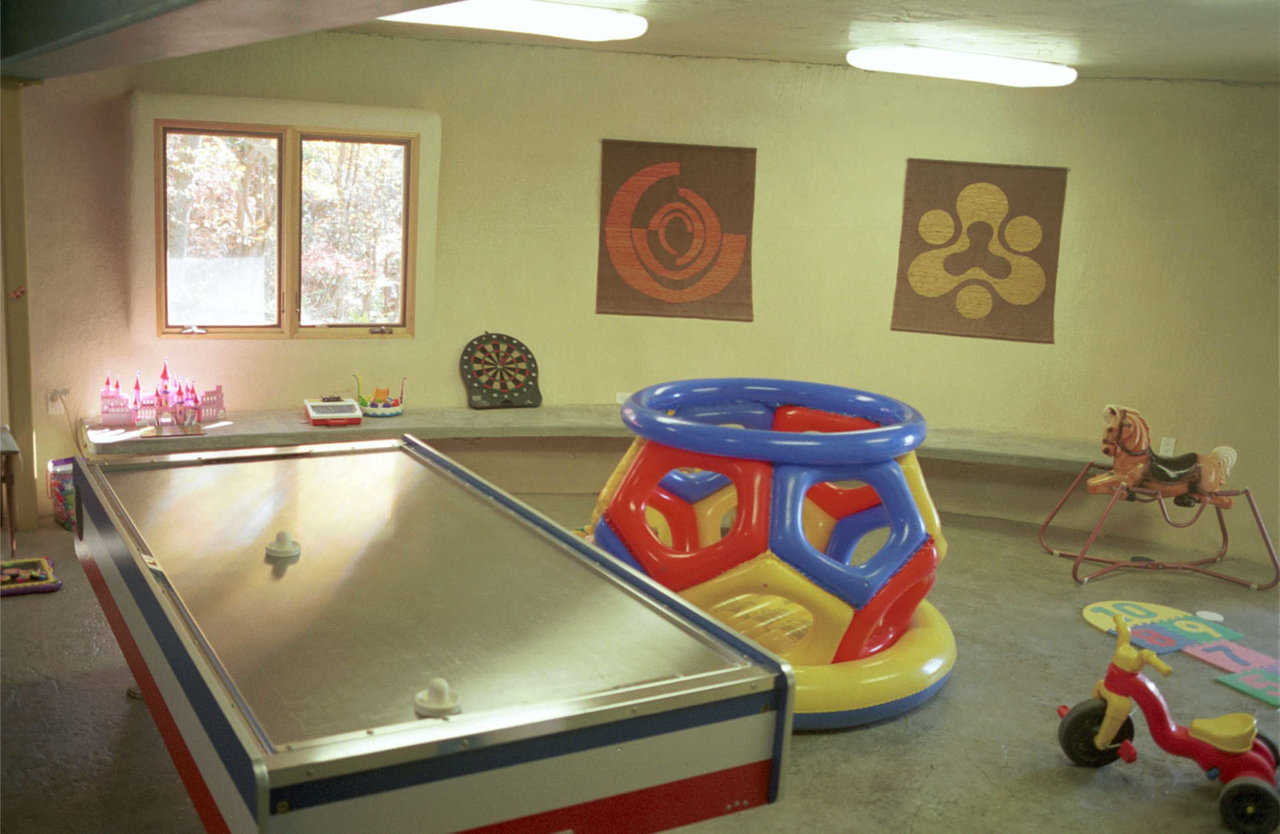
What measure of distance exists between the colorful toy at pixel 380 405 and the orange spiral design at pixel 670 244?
169 centimetres

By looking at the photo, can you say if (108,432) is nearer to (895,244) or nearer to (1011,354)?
(895,244)

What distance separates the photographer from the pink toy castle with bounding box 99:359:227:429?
6027mm

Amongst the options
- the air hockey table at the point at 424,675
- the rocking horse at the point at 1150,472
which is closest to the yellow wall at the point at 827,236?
the rocking horse at the point at 1150,472

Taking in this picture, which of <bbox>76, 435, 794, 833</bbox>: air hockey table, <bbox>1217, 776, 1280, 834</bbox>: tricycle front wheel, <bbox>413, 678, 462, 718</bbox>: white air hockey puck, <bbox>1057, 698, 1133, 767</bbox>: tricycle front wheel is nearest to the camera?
<bbox>76, 435, 794, 833</bbox>: air hockey table

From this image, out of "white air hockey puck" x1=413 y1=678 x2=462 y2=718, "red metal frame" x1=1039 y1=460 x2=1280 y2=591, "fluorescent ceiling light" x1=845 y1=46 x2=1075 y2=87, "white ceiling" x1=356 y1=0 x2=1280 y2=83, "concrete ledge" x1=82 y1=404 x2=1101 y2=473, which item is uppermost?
"white ceiling" x1=356 y1=0 x2=1280 y2=83

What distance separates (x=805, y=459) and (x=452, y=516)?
149 cm

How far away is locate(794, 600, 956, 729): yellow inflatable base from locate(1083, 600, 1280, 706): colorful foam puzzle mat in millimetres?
931

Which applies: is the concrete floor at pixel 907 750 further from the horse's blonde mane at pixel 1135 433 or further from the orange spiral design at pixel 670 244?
the orange spiral design at pixel 670 244

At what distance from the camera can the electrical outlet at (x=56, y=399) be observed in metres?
6.07

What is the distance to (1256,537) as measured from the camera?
6.81 metres

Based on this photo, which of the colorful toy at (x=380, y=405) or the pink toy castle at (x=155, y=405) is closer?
the pink toy castle at (x=155, y=405)

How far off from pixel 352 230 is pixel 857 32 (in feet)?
10.2

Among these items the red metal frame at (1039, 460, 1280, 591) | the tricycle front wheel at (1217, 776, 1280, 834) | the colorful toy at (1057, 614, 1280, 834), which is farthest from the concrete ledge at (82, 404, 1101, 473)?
the tricycle front wheel at (1217, 776, 1280, 834)

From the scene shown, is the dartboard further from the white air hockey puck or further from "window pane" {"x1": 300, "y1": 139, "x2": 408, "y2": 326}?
the white air hockey puck
